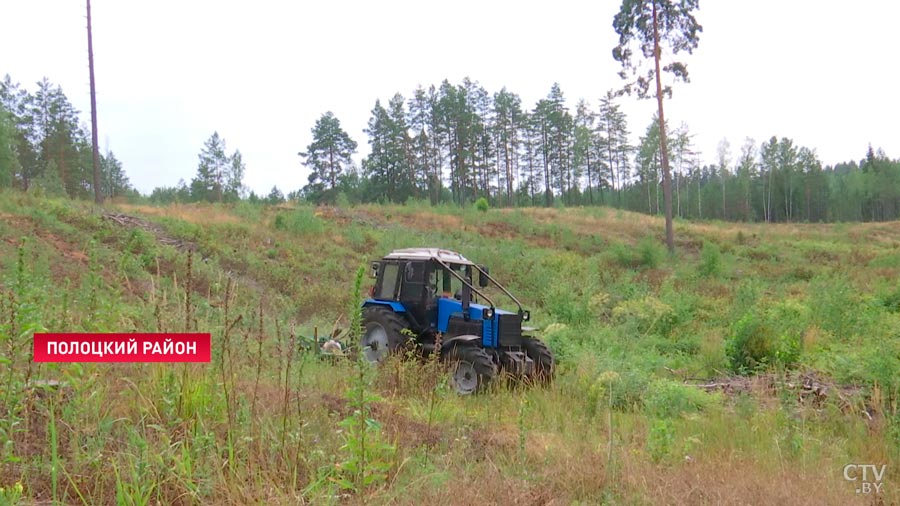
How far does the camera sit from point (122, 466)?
120 inches

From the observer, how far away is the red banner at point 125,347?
378 cm

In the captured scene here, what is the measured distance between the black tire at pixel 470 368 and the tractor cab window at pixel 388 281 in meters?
1.96

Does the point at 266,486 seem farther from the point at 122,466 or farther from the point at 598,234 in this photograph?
the point at 598,234

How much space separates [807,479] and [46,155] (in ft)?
190

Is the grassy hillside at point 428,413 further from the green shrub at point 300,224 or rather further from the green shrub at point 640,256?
the green shrub at point 640,256

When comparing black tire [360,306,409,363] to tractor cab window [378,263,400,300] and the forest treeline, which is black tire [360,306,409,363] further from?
the forest treeline

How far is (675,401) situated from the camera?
664cm

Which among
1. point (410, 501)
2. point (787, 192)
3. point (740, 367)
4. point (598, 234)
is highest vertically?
point (787, 192)

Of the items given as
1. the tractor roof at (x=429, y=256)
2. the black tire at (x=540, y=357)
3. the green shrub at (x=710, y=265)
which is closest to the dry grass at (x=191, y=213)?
the tractor roof at (x=429, y=256)

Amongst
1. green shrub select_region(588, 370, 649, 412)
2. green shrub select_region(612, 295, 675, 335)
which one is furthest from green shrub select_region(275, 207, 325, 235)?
green shrub select_region(588, 370, 649, 412)

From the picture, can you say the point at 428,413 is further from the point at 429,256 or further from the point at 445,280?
the point at 445,280

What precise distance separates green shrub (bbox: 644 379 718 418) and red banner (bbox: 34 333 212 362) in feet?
15.6

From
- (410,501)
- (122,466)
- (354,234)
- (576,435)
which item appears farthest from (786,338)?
(354,234)

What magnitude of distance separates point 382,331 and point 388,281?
1.04 meters
